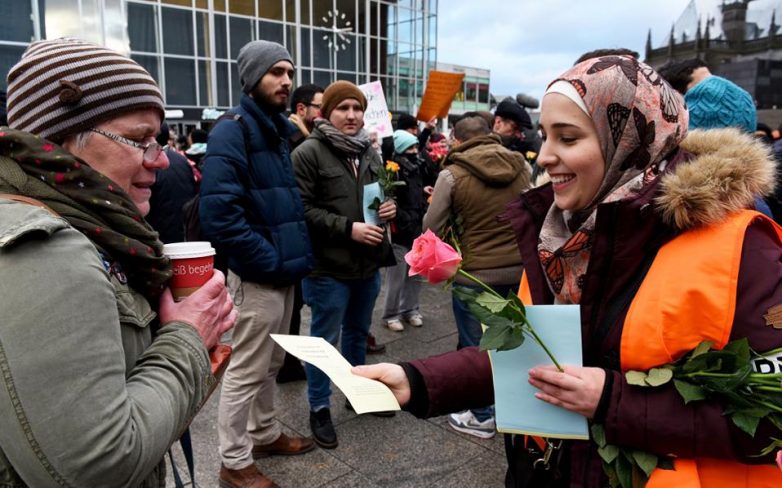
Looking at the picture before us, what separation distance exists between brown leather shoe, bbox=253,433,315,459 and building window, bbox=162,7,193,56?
20.0m

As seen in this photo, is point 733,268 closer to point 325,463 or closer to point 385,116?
point 325,463

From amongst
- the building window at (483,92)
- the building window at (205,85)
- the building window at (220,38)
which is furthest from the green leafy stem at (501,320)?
the building window at (483,92)

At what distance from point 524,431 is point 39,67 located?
1.61 metres

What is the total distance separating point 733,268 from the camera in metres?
1.26

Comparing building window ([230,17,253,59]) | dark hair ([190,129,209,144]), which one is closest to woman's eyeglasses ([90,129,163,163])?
dark hair ([190,129,209,144])

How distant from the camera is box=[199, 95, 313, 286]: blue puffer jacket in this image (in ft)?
9.59

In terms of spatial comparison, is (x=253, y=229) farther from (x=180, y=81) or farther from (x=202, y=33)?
(x=202, y=33)

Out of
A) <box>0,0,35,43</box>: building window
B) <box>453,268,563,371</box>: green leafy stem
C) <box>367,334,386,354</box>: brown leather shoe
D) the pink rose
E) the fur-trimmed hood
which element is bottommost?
<box>367,334,386,354</box>: brown leather shoe

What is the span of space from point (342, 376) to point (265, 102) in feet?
7.50

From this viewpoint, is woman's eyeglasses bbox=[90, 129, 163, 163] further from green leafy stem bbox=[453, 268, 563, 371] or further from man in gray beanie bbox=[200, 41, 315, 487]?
man in gray beanie bbox=[200, 41, 315, 487]

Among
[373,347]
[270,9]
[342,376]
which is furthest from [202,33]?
[342,376]

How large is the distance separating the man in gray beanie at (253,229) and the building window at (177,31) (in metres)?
19.2

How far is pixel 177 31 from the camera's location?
20.1 metres

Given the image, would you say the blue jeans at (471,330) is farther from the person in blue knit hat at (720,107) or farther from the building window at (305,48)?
the building window at (305,48)
